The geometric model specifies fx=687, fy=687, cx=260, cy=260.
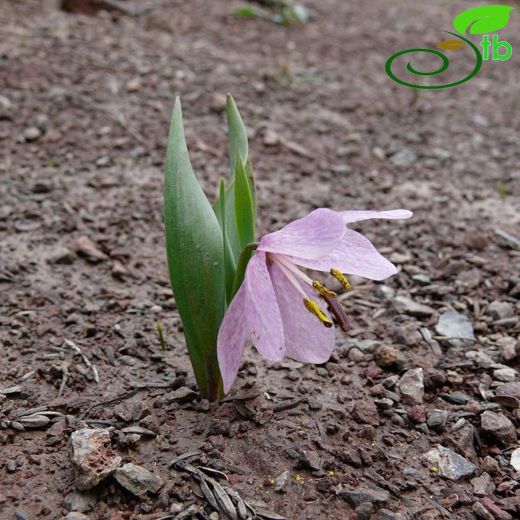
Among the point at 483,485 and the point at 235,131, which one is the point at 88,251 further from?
the point at 483,485

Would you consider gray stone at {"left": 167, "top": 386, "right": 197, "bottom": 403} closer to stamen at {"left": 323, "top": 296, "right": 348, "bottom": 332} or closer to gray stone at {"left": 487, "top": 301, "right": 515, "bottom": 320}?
stamen at {"left": 323, "top": 296, "right": 348, "bottom": 332}

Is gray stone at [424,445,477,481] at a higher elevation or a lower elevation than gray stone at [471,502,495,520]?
lower

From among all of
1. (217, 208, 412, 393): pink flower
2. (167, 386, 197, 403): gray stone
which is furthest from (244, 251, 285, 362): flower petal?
(167, 386, 197, 403): gray stone

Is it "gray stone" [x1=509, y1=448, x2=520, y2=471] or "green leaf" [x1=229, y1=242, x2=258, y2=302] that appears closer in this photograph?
"green leaf" [x1=229, y1=242, x2=258, y2=302]

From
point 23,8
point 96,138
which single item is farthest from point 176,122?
point 23,8

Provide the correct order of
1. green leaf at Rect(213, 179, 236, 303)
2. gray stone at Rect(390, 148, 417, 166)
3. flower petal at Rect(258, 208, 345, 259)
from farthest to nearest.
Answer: gray stone at Rect(390, 148, 417, 166) < green leaf at Rect(213, 179, 236, 303) < flower petal at Rect(258, 208, 345, 259)

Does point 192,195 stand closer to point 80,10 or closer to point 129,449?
point 129,449

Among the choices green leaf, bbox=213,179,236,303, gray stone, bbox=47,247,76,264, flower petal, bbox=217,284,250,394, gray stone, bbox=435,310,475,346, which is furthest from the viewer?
gray stone, bbox=47,247,76,264
